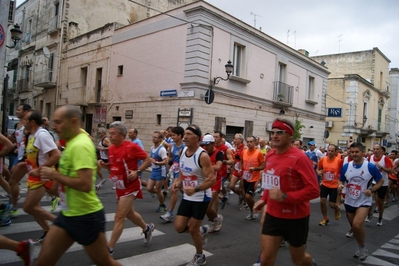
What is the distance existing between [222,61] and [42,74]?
18.0 meters

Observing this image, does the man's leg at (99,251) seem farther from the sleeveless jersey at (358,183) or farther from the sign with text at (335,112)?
the sign with text at (335,112)

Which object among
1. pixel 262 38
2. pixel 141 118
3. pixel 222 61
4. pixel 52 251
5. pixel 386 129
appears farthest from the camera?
pixel 386 129

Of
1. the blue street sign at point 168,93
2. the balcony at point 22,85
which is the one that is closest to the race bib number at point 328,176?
the blue street sign at point 168,93

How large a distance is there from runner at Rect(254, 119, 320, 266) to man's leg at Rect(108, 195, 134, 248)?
203 centimetres

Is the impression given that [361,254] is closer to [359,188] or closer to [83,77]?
[359,188]

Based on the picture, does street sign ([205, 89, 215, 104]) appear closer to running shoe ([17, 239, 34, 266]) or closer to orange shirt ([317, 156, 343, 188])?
orange shirt ([317, 156, 343, 188])

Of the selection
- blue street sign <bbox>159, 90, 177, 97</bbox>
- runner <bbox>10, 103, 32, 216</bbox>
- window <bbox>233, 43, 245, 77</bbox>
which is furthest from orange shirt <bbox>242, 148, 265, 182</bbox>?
window <bbox>233, 43, 245, 77</bbox>

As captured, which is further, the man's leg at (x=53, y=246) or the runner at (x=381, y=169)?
the runner at (x=381, y=169)

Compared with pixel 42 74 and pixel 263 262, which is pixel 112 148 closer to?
pixel 263 262

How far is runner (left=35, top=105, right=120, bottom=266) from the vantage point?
2836 millimetres

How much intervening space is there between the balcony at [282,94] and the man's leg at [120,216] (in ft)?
58.7

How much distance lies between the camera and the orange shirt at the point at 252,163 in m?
7.72

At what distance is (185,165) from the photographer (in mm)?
4652

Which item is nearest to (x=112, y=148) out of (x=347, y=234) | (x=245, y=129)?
(x=347, y=234)
